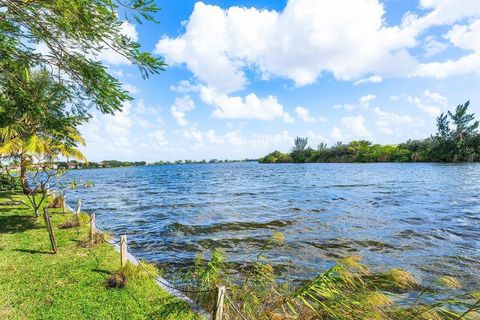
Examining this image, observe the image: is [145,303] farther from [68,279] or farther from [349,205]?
[349,205]

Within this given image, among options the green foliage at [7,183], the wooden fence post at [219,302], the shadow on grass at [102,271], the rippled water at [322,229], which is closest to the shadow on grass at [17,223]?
the rippled water at [322,229]

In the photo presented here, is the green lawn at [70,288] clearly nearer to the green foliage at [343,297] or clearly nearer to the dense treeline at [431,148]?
the green foliage at [343,297]

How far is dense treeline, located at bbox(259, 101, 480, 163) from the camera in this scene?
61.3 metres

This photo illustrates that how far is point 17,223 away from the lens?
43.2ft

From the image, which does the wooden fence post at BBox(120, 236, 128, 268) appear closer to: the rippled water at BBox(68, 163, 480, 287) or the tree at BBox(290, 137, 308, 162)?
the rippled water at BBox(68, 163, 480, 287)

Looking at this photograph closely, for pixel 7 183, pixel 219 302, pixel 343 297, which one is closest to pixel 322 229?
pixel 343 297

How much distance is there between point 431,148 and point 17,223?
7886cm

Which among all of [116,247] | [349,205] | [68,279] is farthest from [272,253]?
[349,205]

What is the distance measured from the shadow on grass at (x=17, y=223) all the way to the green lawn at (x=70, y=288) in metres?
1.52

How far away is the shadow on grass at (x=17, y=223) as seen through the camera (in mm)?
12137

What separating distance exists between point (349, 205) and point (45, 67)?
18973mm

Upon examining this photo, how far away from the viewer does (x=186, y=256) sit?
10898mm

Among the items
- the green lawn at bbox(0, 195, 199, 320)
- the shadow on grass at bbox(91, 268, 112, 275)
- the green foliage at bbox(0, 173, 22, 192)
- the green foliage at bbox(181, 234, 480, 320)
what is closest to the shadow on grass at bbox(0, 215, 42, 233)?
the green lawn at bbox(0, 195, 199, 320)

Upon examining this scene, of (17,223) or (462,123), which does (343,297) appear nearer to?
(17,223)
